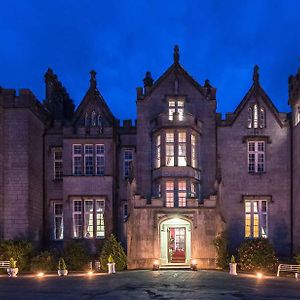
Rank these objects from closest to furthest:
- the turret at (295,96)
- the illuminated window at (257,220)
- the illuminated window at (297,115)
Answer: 1. the turret at (295,96)
2. the illuminated window at (297,115)
3. the illuminated window at (257,220)

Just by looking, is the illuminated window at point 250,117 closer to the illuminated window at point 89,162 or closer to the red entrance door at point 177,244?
the red entrance door at point 177,244

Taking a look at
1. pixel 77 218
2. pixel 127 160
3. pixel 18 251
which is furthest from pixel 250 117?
pixel 18 251

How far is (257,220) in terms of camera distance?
1564 inches

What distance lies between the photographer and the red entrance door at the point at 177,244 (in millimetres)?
39094

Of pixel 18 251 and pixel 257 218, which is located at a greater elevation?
pixel 257 218

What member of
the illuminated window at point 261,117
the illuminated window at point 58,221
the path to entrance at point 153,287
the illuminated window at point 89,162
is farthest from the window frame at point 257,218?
the illuminated window at point 58,221

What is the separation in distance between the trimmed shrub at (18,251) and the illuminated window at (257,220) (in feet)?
49.4

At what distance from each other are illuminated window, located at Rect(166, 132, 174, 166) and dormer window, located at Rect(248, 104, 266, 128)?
6.19 metres

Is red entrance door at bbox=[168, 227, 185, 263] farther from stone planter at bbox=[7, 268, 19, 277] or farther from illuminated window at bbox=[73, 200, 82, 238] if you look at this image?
stone planter at bbox=[7, 268, 19, 277]

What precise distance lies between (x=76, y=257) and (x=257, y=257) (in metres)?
11.8

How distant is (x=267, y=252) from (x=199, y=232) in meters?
4.52

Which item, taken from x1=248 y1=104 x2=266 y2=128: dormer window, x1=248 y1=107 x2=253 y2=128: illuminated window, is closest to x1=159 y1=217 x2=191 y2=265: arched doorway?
x1=248 y1=107 x2=253 y2=128: illuminated window

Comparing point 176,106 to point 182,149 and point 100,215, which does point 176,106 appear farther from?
point 100,215

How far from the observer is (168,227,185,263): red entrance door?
39.1 metres
